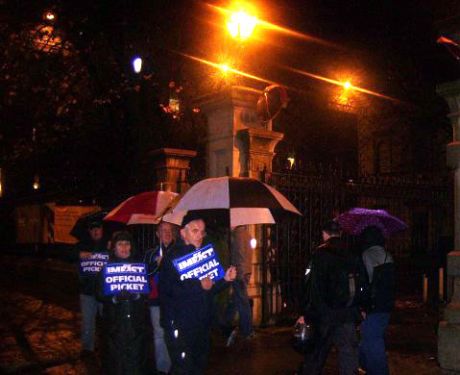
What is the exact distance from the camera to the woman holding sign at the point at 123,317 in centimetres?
602

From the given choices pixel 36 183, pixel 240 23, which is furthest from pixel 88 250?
pixel 36 183

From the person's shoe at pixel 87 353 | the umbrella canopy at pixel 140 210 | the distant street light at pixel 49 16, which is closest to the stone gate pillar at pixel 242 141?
the umbrella canopy at pixel 140 210

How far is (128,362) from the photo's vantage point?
600cm

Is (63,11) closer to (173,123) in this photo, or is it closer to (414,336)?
(173,123)

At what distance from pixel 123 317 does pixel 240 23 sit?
24.7 feet

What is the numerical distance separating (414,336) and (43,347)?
5614 mm

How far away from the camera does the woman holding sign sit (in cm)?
602

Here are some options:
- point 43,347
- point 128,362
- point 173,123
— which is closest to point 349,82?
point 173,123

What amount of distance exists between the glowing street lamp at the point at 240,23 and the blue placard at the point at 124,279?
23.2ft

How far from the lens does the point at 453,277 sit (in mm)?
6887

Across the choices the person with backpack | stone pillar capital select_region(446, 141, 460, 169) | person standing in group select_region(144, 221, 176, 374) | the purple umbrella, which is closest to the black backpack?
the person with backpack

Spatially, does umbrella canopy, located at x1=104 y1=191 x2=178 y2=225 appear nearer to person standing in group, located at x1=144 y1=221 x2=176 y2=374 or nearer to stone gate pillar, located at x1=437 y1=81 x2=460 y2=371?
person standing in group, located at x1=144 y1=221 x2=176 y2=374

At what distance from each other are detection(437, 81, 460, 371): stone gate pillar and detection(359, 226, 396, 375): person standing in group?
38.8 inches

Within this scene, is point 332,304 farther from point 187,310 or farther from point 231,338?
point 231,338
